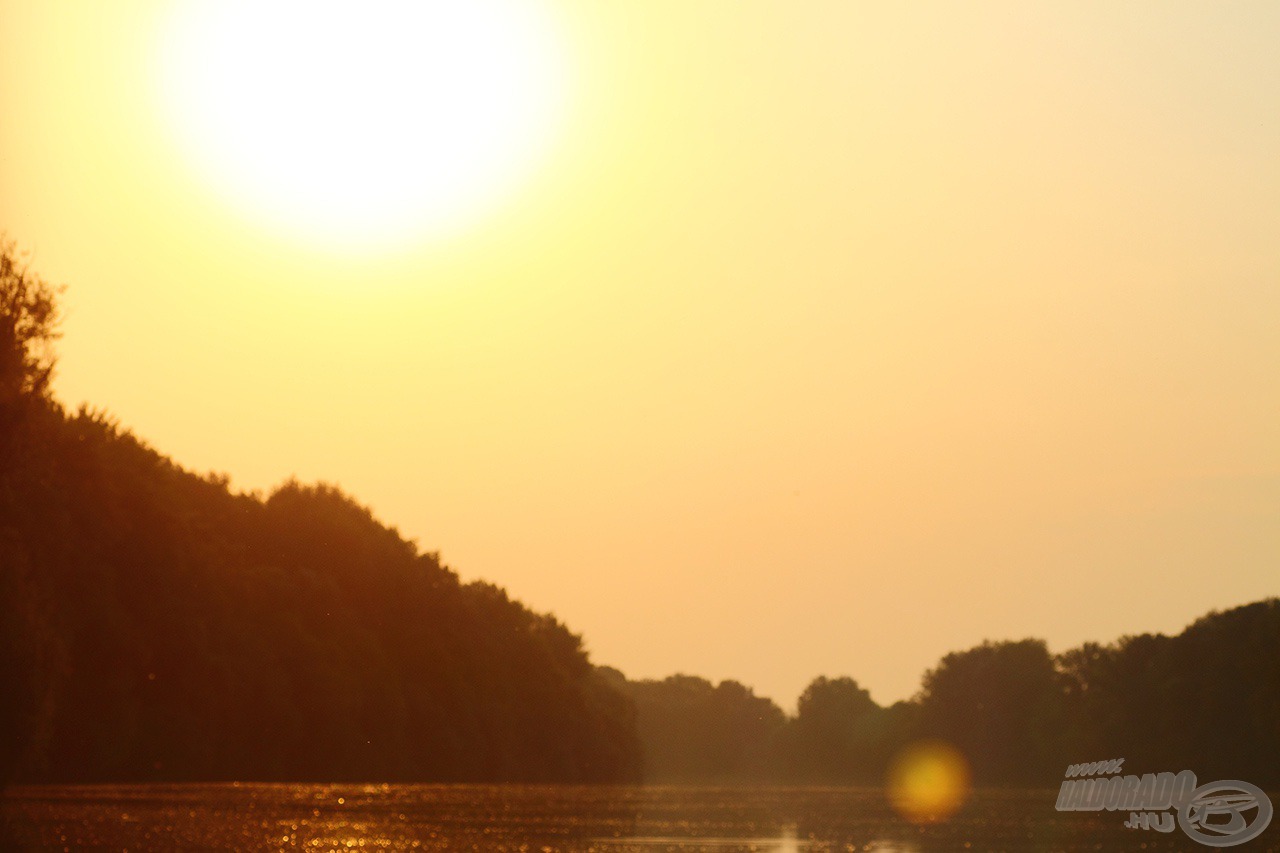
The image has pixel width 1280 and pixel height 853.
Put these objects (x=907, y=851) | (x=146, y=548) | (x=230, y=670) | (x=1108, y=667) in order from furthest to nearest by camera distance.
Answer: (x=1108, y=667), (x=230, y=670), (x=146, y=548), (x=907, y=851)

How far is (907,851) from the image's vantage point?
98.3 ft

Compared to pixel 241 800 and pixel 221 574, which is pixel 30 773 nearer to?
pixel 241 800

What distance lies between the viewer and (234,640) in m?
77.1

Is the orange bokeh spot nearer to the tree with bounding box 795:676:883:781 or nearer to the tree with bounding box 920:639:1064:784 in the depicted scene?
the tree with bounding box 920:639:1064:784

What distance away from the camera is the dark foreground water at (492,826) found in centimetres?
2934

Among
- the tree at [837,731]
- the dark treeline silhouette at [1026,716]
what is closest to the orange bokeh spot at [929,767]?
the dark treeline silhouette at [1026,716]

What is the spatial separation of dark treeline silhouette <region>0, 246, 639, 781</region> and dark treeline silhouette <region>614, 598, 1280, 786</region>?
15.9 m

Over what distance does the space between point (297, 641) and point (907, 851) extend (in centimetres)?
5868

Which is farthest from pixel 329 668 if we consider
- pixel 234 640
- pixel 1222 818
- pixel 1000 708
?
pixel 1000 708

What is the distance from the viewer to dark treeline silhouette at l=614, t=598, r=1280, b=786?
88562 millimetres

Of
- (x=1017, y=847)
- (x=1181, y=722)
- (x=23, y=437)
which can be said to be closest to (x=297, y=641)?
(x=23, y=437)

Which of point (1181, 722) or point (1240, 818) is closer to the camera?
point (1240, 818)

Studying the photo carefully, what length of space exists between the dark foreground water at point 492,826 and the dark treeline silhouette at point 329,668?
6836 millimetres

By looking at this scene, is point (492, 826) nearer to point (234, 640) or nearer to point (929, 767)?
point (234, 640)
